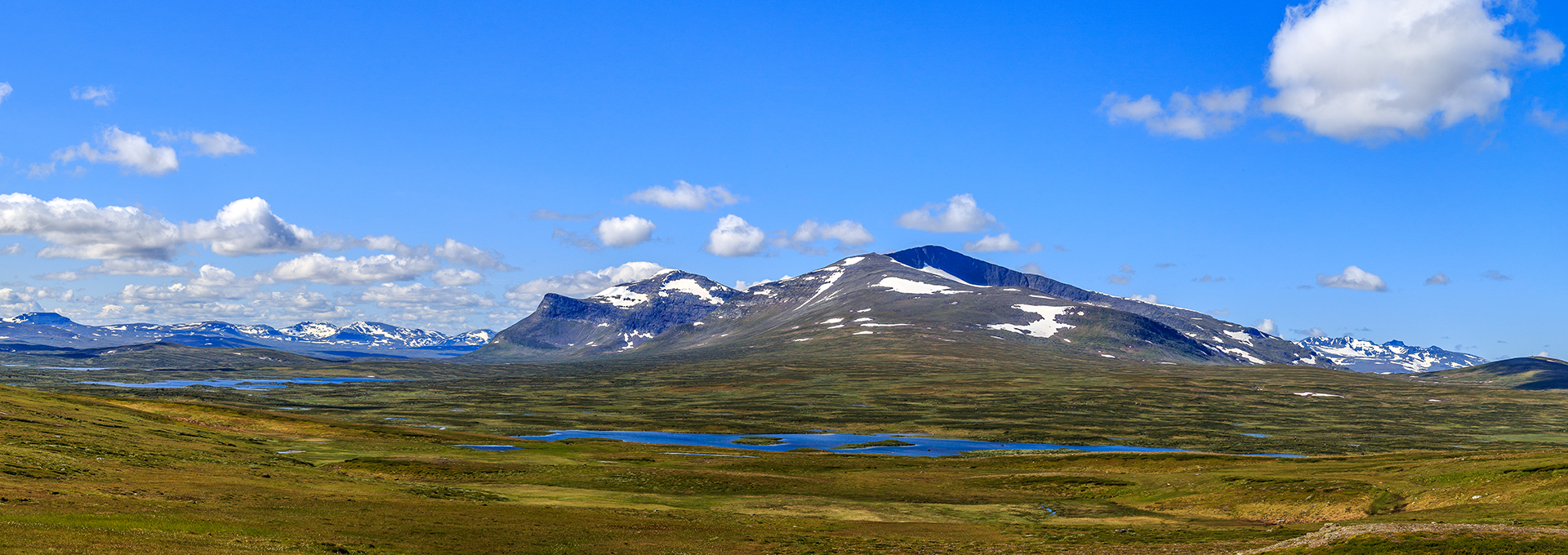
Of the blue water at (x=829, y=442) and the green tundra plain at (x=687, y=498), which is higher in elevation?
the green tundra plain at (x=687, y=498)

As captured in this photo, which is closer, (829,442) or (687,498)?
(687,498)

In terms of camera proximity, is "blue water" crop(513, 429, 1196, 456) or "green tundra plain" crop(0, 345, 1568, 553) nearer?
"green tundra plain" crop(0, 345, 1568, 553)

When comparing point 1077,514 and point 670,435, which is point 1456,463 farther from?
point 670,435

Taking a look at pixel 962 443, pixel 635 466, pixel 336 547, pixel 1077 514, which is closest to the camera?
pixel 336 547

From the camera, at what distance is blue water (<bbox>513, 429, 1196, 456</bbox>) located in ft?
494

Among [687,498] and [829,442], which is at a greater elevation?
[687,498]

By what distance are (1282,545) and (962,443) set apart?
120034 mm

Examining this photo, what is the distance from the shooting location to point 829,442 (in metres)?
166

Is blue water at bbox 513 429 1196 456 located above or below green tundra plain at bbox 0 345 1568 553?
below

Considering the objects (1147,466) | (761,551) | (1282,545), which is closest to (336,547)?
(761,551)

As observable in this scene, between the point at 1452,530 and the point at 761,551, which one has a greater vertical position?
the point at 1452,530

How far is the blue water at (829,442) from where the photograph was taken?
15058 cm

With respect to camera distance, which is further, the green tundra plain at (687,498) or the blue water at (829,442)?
the blue water at (829,442)

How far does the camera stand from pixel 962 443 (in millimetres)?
165125
